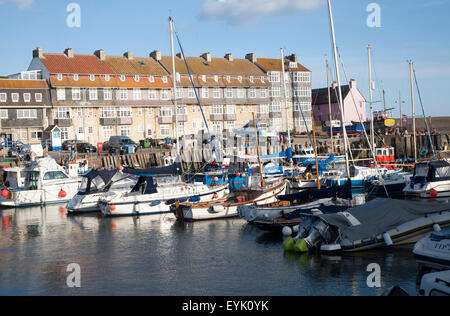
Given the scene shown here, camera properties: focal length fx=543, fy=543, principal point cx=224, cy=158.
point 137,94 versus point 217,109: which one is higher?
point 137,94

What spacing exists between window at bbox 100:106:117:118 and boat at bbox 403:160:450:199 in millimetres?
45421

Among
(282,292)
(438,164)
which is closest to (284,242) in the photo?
(282,292)

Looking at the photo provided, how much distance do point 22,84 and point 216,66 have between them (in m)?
28.9

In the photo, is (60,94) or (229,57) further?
(229,57)

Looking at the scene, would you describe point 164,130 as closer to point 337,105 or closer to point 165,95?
point 165,95

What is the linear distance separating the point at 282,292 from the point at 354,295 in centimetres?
232

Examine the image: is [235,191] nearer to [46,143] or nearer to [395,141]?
[46,143]

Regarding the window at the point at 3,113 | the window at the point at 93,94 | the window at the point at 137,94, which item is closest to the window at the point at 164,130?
the window at the point at 137,94

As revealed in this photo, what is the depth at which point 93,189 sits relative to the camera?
123 ft

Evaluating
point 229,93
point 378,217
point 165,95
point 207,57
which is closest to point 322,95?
point 229,93

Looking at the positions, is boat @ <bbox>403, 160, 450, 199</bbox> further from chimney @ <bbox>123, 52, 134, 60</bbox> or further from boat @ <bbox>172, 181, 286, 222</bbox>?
chimney @ <bbox>123, 52, 134, 60</bbox>

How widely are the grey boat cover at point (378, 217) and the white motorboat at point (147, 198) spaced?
12972 mm

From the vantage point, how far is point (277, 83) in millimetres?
88875

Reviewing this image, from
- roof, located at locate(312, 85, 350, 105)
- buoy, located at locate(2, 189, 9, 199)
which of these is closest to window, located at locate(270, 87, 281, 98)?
roof, located at locate(312, 85, 350, 105)
